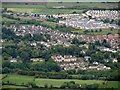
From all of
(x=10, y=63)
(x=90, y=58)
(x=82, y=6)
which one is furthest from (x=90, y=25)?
(x=10, y=63)

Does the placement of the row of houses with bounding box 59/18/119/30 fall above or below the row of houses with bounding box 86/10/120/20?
below

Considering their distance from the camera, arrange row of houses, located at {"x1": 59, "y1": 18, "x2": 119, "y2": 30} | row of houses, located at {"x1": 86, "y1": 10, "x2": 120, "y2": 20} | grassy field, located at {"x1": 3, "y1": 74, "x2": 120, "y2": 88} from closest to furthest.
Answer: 1. grassy field, located at {"x1": 3, "y1": 74, "x2": 120, "y2": 88}
2. row of houses, located at {"x1": 59, "y1": 18, "x2": 119, "y2": 30}
3. row of houses, located at {"x1": 86, "y1": 10, "x2": 120, "y2": 20}

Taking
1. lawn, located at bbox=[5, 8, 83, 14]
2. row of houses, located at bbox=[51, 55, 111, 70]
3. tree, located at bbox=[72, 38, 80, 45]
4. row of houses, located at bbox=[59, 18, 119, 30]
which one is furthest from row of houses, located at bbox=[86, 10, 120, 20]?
row of houses, located at bbox=[51, 55, 111, 70]

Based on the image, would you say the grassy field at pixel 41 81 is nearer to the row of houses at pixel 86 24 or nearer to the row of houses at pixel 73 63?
the row of houses at pixel 73 63

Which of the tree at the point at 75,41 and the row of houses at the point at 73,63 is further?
the tree at the point at 75,41

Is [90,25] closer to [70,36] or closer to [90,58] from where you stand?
[70,36]

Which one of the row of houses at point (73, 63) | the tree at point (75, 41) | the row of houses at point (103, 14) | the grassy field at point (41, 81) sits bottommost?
the grassy field at point (41, 81)

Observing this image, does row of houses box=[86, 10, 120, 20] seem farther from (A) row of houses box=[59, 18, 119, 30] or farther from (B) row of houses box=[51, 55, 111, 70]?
(B) row of houses box=[51, 55, 111, 70]

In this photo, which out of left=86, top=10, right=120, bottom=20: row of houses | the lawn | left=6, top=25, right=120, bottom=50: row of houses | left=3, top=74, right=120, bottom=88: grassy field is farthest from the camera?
the lawn

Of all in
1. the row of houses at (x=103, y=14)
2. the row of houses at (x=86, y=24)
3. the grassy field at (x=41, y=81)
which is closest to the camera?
the grassy field at (x=41, y=81)

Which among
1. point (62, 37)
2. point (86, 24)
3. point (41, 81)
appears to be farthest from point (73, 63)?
point (86, 24)

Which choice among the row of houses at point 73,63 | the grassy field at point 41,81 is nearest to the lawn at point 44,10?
the row of houses at point 73,63
